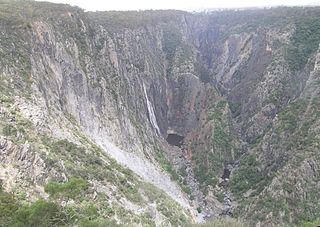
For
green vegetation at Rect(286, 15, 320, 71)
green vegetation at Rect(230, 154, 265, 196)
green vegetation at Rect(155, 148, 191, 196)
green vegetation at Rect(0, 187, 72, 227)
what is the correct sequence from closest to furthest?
green vegetation at Rect(0, 187, 72, 227), green vegetation at Rect(230, 154, 265, 196), green vegetation at Rect(155, 148, 191, 196), green vegetation at Rect(286, 15, 320, 71)

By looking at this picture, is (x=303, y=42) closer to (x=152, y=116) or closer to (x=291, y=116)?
(x=291, y=116)

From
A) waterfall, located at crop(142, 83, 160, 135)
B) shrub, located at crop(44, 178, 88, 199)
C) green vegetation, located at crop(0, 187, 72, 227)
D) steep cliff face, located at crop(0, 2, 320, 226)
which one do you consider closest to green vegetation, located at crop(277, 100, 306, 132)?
steep cliff face, located at crop(0, 2, 320, 226)

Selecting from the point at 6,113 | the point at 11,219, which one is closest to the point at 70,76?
the point at 6,113

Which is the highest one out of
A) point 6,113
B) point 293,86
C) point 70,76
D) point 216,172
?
Result: point 6,113

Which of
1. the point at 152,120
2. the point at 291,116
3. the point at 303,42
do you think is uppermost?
the point at 303,42

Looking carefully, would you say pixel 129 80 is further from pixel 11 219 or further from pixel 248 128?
pixel 11 219

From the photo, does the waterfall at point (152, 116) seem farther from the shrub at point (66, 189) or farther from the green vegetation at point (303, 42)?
the shrub at point (66, 189)

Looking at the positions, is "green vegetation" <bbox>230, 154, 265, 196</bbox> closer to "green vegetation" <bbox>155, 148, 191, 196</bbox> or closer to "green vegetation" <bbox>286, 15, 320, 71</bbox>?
"green vegetation" <bbox>155, 148, 191, 196</bbox>

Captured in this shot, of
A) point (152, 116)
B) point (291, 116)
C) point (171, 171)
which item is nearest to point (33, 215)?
point (171, 171)
